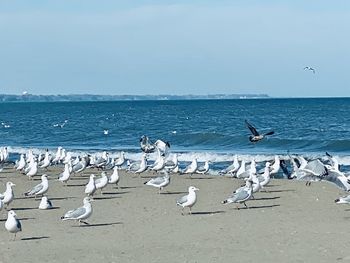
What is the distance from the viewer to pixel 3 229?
14883mm

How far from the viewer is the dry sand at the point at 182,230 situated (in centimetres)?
1220

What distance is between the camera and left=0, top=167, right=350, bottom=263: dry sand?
1220 centimetres

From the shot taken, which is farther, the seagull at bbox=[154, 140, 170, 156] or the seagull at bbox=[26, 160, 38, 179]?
the seagull at bbox=[154, 140, 170, 156]

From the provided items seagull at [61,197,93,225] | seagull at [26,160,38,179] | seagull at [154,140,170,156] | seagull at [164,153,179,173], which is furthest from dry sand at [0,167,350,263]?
seagull at [154,140,170,156]

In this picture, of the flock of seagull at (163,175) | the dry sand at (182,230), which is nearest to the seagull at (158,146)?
the flock of seagull at (163,175)

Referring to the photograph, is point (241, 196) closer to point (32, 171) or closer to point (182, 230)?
point (182, 230)

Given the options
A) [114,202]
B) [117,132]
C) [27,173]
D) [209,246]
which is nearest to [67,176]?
[27,173]

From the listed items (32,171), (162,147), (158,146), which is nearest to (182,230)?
(32,171)

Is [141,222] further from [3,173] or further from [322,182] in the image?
[3,173]

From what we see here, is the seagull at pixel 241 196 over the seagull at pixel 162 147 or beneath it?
over

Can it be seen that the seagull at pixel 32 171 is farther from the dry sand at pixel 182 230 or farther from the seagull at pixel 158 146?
the seagull at pixel 158 146

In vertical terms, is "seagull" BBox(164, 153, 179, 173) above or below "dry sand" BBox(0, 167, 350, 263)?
Answer: below

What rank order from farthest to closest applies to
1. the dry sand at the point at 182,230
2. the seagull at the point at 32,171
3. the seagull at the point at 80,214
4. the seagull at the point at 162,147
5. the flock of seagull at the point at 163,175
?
the seagull at the point at 162,147, the seagull at the point at 32,171, the flock of seagull at the point at 163,175, the seagull at the point at 80,214, the dry sand at the point at 182,230

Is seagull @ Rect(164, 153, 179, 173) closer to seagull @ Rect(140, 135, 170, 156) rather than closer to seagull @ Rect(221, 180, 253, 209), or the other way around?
seagull @ Rect(140, 135, 170, 156)
